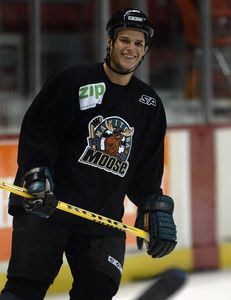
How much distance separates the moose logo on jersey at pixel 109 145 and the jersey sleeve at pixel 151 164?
108 mm

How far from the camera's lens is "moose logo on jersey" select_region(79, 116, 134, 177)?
10.2 feet

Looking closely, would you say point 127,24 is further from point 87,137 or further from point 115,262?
point 115,262

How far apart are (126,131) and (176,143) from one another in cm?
304

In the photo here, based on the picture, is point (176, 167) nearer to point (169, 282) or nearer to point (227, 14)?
point (227, 14)

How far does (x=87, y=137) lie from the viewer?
10.2 feet

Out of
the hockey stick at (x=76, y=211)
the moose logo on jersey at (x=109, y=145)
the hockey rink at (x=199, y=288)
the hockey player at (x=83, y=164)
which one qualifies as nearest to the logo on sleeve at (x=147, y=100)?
the hockey player at (x=83, y=164)

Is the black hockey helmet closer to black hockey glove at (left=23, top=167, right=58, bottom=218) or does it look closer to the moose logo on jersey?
the moose logo on jersey

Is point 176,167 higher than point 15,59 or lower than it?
lower

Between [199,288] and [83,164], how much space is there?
2743 mm

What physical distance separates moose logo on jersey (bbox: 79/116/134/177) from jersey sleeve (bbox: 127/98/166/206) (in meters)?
0.11

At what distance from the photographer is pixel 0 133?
549 centimetres

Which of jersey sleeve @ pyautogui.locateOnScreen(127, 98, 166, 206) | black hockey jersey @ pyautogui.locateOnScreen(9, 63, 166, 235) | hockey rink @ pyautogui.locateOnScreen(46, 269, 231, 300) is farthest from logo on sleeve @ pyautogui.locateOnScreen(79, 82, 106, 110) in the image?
hockey rink @ pyautogui.locateOnScreen(46, 269, 231, 300)

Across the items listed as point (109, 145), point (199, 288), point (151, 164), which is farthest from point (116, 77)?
point (199, 288)

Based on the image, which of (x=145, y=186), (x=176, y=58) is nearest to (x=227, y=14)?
(x=176, y=58)
